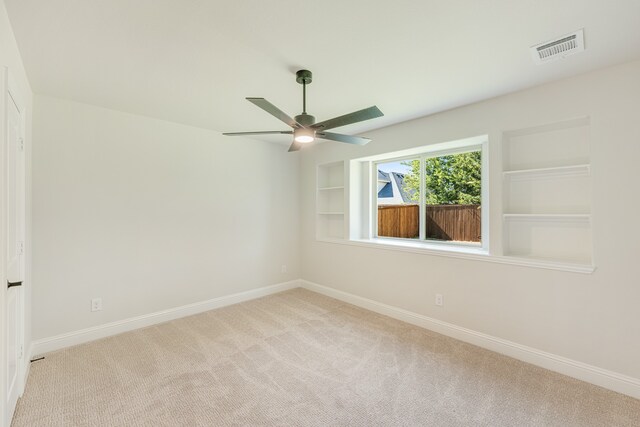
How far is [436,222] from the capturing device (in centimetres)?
362

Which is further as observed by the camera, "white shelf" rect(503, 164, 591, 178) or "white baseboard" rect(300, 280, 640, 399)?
"white shelf" rect(503, 164, 591, 178)

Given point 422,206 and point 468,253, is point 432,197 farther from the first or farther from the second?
point 468,253

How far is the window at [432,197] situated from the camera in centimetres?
323

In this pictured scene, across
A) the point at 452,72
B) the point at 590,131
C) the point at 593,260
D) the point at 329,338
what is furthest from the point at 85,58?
the point at 593,260

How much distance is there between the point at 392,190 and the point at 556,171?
6.42ft

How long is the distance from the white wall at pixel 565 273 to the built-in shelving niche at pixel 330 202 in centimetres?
132

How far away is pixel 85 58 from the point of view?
206cm

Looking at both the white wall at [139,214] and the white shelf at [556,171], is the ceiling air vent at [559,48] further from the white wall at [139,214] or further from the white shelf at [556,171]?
the white wall at [139,214]

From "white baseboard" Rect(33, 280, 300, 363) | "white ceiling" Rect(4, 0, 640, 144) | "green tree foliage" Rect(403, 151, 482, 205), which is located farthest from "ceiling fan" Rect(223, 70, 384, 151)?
"white baseboard" Rect(33, 280, 300, 363)

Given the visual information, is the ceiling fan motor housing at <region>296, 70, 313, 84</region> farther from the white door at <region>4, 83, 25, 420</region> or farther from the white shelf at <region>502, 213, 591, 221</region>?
the white shelf at <region>502, 213, 591, 221</region>

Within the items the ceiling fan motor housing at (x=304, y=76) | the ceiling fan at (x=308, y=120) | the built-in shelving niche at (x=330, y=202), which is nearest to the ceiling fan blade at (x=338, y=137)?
the ceiling fan at (x=308, y=120)

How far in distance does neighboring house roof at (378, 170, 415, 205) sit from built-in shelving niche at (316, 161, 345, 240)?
23.7 inches

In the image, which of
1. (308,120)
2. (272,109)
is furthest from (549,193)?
(272,109)

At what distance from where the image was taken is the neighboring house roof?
4.00m
